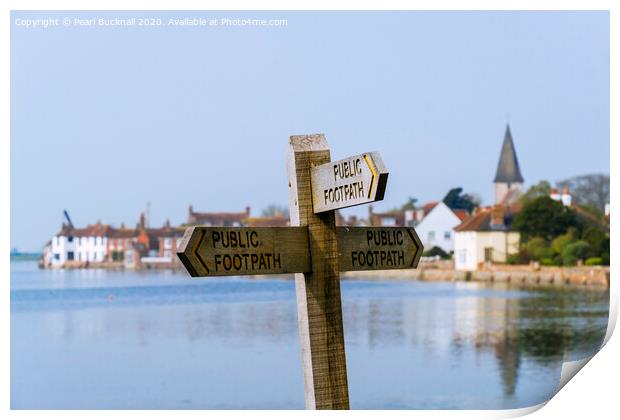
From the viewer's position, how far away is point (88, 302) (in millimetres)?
29062

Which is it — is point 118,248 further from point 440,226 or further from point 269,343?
point 269,343

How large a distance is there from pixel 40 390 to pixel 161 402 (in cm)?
138

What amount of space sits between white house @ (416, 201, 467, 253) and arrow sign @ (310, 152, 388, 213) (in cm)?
2711

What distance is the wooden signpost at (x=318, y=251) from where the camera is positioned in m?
2.04

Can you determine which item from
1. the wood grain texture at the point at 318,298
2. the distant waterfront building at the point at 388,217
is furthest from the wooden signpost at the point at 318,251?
the distant waterfront building at the point at 388,217

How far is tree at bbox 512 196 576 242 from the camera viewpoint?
85.9 feet

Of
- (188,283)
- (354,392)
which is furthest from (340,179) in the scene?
(188,283)

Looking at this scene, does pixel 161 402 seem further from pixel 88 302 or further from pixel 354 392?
pixel 88 302

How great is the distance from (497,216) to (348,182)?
28.5 m

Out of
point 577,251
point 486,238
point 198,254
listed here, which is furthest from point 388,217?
point 198,254

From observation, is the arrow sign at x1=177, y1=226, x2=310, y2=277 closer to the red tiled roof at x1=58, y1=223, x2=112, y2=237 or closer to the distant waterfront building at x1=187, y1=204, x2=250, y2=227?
the red tiled roof at x1=58, y1=223, x2=112, y2=237

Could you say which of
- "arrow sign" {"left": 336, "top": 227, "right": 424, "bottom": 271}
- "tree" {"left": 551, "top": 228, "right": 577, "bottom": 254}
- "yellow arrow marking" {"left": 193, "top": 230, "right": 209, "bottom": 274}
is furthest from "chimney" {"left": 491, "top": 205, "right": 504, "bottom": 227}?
"yellow arrow marking" {"left": 193, "top": 230, "right": 209, "bottom": 274}

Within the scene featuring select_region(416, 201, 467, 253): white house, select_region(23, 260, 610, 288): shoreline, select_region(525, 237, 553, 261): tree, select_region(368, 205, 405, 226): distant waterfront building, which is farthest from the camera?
select_region(368, 205, 405, 226): distant waterfront building

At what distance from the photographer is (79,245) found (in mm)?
35812
